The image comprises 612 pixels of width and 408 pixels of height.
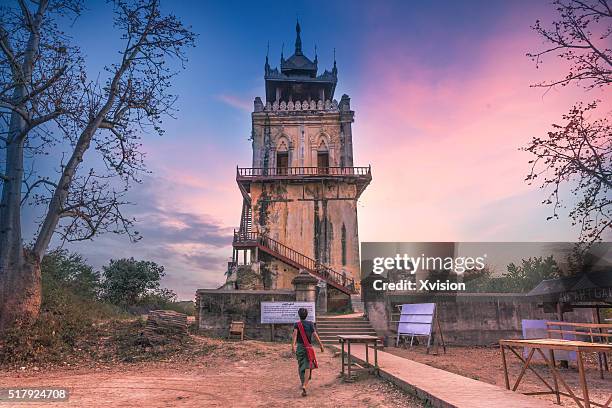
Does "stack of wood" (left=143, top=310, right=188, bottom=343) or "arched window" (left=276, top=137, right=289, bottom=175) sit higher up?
"arched window" (left=276, top=137, right=289, bottom=175)

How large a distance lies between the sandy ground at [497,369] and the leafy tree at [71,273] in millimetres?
14052

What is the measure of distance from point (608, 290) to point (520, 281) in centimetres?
3746

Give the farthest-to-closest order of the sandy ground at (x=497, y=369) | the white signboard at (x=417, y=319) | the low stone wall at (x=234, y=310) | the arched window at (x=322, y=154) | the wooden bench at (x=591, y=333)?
the arched window at (x=322, y=154), the low stone wall at (x=234, y=310), the white signboard at (x=417, y=319), the sandy ground at (x=497, y=369), the wooden bench at (x=591, y=333)

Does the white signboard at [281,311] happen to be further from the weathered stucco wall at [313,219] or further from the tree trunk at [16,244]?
the weathered stucco wall at [313,219]

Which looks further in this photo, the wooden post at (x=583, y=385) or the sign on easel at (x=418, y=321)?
the sign on easel at (x=418, y=321)

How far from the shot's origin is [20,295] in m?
11.5

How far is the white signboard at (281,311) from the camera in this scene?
52.8 feet

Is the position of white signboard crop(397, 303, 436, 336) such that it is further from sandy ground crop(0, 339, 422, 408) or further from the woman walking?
the woman walking

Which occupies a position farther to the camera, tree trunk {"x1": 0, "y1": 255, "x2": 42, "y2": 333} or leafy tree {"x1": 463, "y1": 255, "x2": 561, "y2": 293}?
leafy tree {"x1": 463, "y1": 255, "x2": 561, "y2": 293}

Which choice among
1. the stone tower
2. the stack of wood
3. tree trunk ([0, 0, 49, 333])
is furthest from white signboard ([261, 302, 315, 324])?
the stone tower

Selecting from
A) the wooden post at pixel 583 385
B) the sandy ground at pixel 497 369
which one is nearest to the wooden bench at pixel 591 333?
the sandy ground at pixel 497 369

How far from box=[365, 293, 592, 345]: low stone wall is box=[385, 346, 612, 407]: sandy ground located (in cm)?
72

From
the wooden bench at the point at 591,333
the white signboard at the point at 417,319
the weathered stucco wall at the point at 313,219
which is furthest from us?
the weathered stucco wall at the point at 313,219

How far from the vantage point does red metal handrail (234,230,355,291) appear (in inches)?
1051
